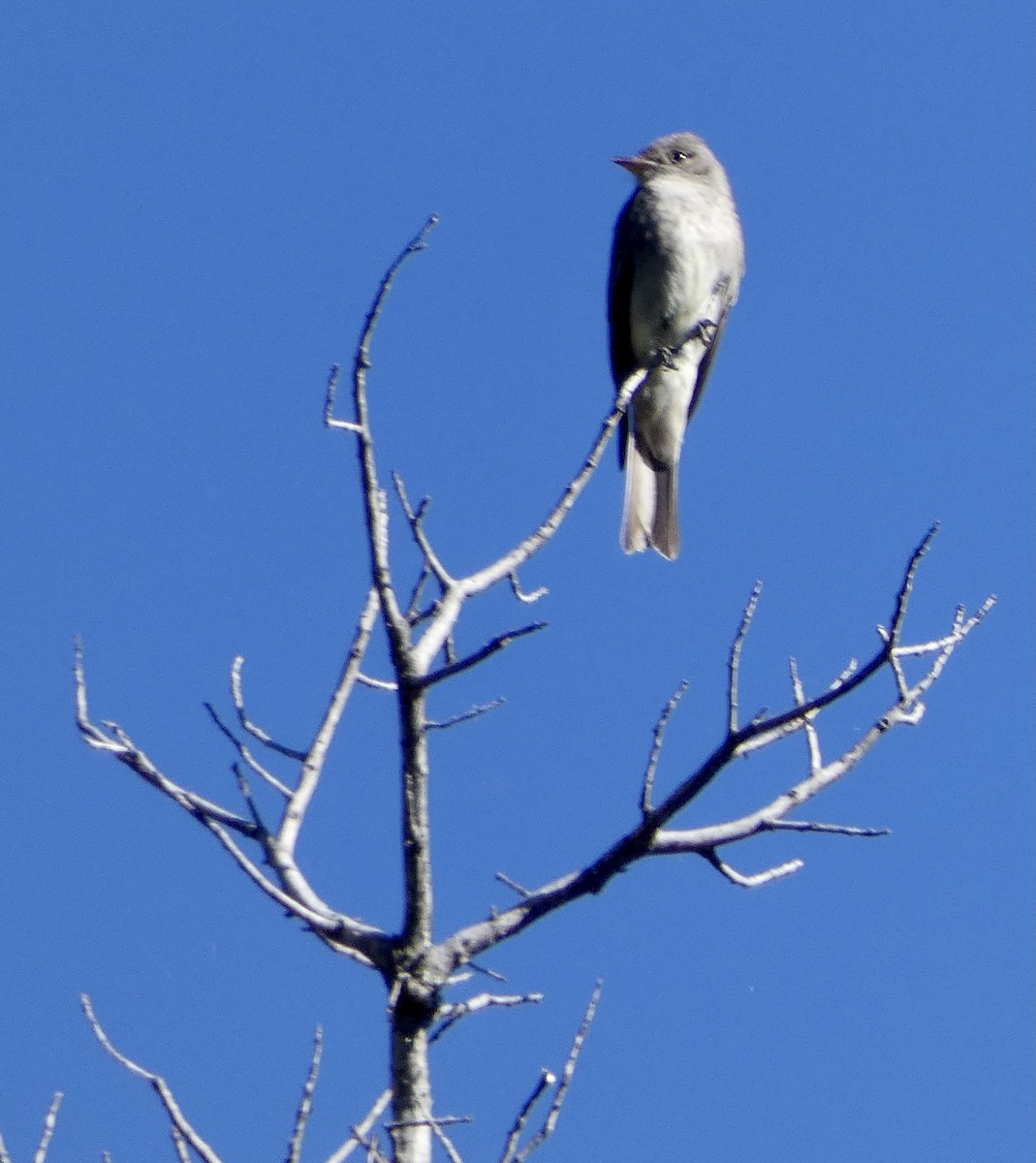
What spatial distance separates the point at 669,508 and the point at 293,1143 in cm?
→ 475

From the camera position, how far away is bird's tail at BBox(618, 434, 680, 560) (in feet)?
23.0

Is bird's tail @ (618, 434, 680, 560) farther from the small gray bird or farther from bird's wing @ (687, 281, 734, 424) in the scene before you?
bird's wing @ (687, 281, 734, 424)

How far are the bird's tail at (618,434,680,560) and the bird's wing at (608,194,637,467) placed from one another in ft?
0.37

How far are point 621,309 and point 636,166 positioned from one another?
81 cm

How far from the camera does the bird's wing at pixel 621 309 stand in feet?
24.8

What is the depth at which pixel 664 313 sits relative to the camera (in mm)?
7359

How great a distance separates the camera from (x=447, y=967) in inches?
112

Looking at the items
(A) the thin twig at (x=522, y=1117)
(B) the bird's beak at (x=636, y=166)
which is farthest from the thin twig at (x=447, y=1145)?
(B) the bird's beak at (x=636, y=166)

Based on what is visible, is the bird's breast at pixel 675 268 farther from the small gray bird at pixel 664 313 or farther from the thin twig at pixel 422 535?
the thin twig at pixel 422 535

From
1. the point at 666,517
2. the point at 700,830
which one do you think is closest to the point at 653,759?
the point at 700,830

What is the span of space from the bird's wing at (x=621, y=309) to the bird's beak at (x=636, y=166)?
0.16 metres

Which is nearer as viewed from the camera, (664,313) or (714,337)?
(664,313)

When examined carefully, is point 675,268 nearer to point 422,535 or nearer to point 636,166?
point 636,166

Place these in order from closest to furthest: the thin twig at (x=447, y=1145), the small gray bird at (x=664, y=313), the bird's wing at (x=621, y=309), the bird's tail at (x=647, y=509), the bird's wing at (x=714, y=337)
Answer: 1. the thin twig at (x=447, y=1145)
2. the bird's tail at (x=647, y=509)
3. the small gray bird at (x=664, y=313)
4. the bird's wing at (x=714, y=337)
5. the bird's wing at (x=621, y=309)
